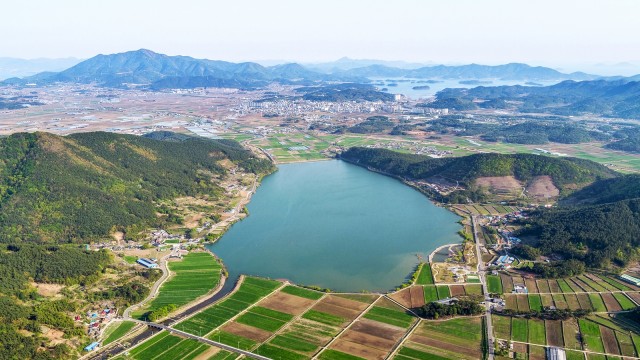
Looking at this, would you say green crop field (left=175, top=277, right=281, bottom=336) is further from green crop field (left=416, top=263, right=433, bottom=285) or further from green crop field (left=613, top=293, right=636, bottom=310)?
green crop field (left=613, top=293, right=636, bottom=310)

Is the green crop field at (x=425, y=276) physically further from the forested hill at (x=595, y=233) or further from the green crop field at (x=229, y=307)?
the forested hill at (x=595, y=233)

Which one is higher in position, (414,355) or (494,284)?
(494,284)

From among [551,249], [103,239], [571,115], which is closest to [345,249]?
[551,249]

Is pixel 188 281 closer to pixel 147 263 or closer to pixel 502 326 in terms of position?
pixel 147 263

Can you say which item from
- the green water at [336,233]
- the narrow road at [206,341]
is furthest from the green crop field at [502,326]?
the narrow road at [206,341]

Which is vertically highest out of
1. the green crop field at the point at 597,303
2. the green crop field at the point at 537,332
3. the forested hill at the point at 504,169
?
the forested hill at the point at 504,169

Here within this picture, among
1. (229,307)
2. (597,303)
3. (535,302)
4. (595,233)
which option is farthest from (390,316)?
(595,233)
